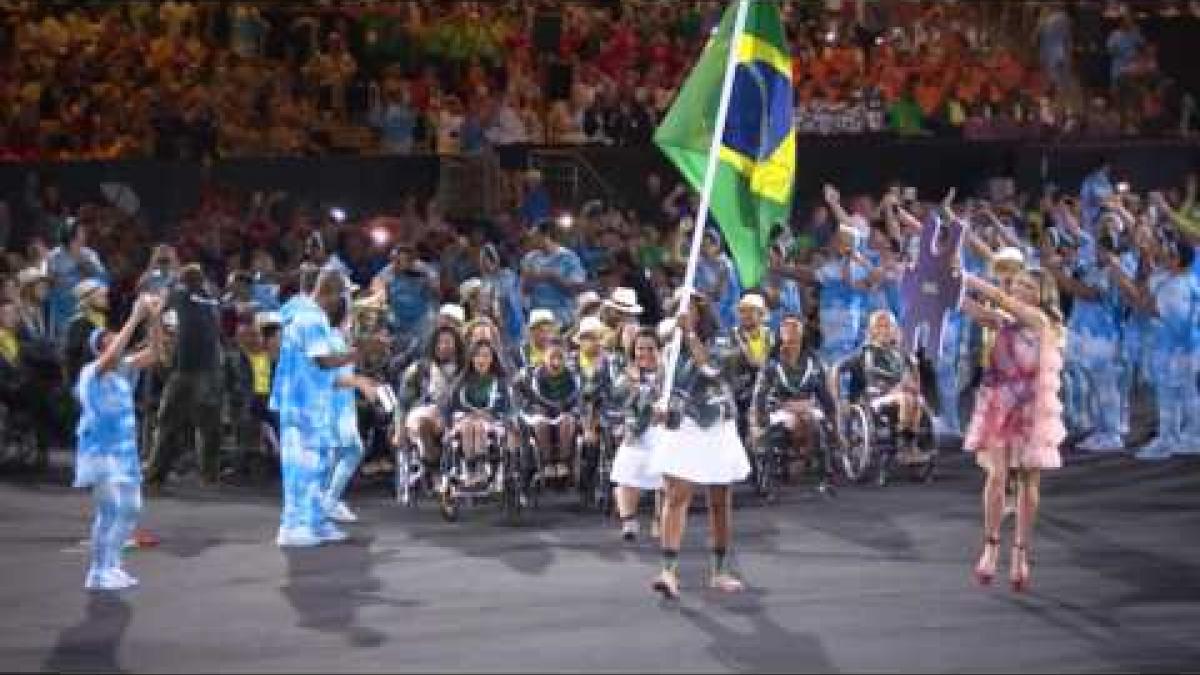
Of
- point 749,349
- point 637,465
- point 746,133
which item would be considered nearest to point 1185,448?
point 749,349

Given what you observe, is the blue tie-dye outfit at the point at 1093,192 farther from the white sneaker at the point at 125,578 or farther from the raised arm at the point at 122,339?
the raised arm at the point at 122,339

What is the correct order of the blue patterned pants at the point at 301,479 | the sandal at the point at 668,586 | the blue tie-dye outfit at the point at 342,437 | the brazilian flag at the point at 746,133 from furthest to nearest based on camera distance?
the blue tie-dye outfit at the point at 342,437
the blue patterned pants at the point at 301,479
the brazilian flag at the point at 746,133
the sandal at the point at 668,586

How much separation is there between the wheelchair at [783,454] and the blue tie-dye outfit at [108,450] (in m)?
5.86

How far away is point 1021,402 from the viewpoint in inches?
618

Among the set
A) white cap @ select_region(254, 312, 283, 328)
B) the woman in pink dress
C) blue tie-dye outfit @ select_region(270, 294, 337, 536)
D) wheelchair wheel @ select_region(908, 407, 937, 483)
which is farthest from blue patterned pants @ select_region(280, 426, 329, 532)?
wheelchair wheel @ select_region(908, 407, 937, 483)

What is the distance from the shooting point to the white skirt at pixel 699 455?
1508cm

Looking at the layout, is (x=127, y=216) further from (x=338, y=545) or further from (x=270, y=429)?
(x=338, y=545)

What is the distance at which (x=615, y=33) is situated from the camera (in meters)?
32.4

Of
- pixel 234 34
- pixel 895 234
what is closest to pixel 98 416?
pixel 895 234

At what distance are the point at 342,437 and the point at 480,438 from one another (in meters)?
1.27

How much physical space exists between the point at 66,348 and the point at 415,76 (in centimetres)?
1090

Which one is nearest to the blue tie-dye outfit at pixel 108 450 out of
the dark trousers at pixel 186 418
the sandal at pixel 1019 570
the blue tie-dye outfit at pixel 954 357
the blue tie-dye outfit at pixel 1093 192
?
the dark trousers at pixel 186 418

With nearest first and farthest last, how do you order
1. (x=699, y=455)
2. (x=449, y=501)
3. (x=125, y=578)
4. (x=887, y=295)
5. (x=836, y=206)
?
1. (x=699, y=455)
2. (x=125, y=578)
3. (x=449, y=501)
4. (x=836, y=206)
5. (x=887, y=295)

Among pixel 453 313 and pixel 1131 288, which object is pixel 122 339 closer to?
pixel 453 313
